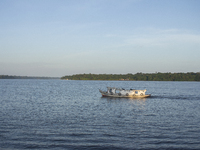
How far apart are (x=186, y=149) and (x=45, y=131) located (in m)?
18.0

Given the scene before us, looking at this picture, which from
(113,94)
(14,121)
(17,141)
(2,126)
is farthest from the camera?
Answer: (113,94)

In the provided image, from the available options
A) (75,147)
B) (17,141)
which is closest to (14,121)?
(17,141)

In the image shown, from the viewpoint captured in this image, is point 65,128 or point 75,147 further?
point 65,128

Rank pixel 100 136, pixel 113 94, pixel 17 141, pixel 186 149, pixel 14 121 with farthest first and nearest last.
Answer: pixel 113 94
pixel 14 121
pixel 100 136
pixel 17 141
pixel 186 149

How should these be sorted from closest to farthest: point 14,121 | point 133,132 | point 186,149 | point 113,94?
point 186,149 → point 133,132 → point 14,121 → point 113,94

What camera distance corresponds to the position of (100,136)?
91.7 feet

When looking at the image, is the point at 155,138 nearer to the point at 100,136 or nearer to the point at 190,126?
the point at 100,136

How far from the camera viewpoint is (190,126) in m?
33.9

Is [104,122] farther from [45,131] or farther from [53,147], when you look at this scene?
[53,147]

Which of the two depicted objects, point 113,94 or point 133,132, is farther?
point 113,94

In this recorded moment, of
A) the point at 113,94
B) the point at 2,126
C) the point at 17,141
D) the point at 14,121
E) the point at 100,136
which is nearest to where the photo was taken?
the point at 17,141

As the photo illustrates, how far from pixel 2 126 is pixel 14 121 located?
151 inches

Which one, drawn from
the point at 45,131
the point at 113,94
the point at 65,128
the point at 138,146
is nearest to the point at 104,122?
the point at 65,128

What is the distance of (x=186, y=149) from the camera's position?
23641 millimetres
